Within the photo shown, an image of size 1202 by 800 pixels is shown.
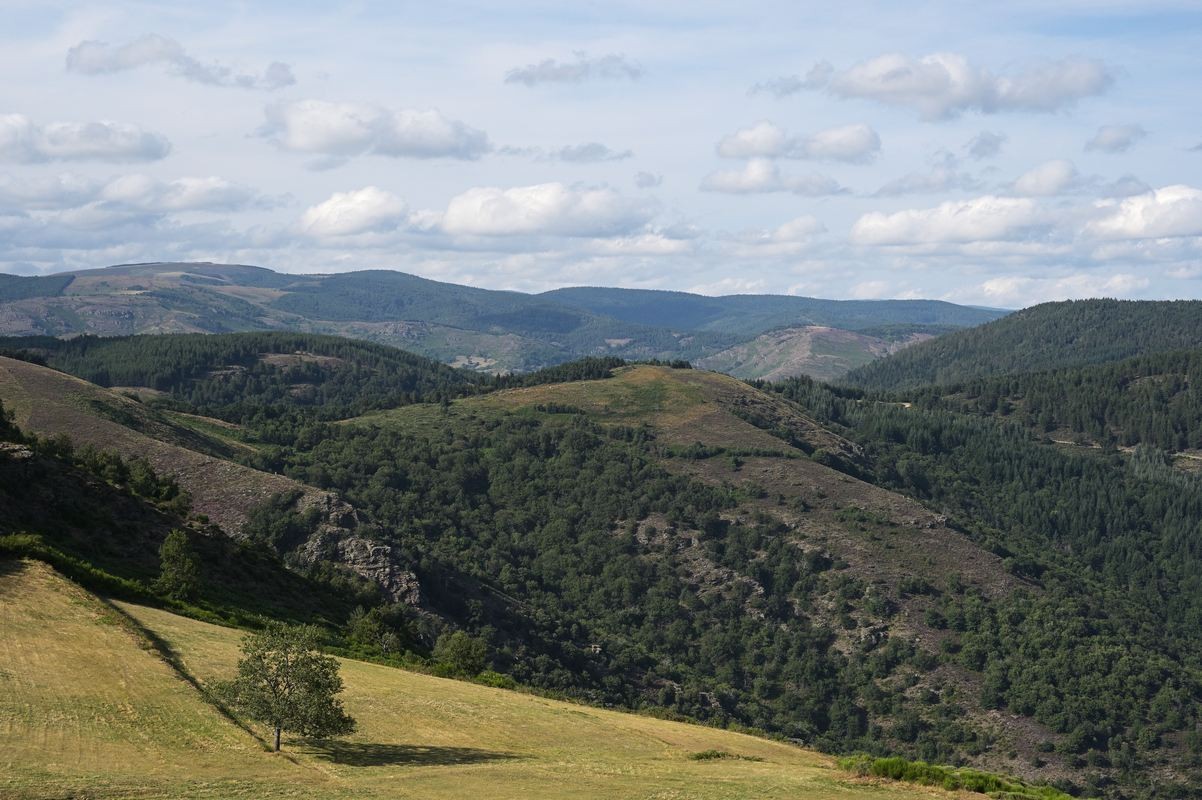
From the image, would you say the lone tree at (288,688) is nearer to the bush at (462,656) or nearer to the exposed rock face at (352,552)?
the bush at (462,656)

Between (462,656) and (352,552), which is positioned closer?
(462,656)

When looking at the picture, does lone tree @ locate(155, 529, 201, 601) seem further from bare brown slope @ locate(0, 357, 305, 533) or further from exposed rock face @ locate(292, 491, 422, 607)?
bare brown slope @ locate(0, 357, 305, 533)

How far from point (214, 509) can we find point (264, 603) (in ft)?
247

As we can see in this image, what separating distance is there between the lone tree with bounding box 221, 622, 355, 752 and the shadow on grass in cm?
85

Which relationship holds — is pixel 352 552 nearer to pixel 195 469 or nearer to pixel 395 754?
pixel 195 469

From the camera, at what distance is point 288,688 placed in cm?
6103

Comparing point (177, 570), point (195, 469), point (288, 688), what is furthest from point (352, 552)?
point (288, 688)

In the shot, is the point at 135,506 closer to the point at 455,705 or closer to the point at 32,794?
the point at 455,705

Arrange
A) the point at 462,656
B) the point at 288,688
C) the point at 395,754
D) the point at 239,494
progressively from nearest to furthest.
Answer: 1. the point at 288,688
2. the point at 395,754
3. the point at 462,656
4. the point at 239,494

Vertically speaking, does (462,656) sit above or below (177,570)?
below

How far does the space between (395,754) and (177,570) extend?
41046 millimetres

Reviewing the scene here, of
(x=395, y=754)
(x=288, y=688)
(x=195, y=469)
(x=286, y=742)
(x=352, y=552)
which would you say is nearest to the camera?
(x=288, y=688)

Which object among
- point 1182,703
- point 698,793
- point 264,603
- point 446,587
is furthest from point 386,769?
point 1182,703

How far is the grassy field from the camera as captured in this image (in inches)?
2053
